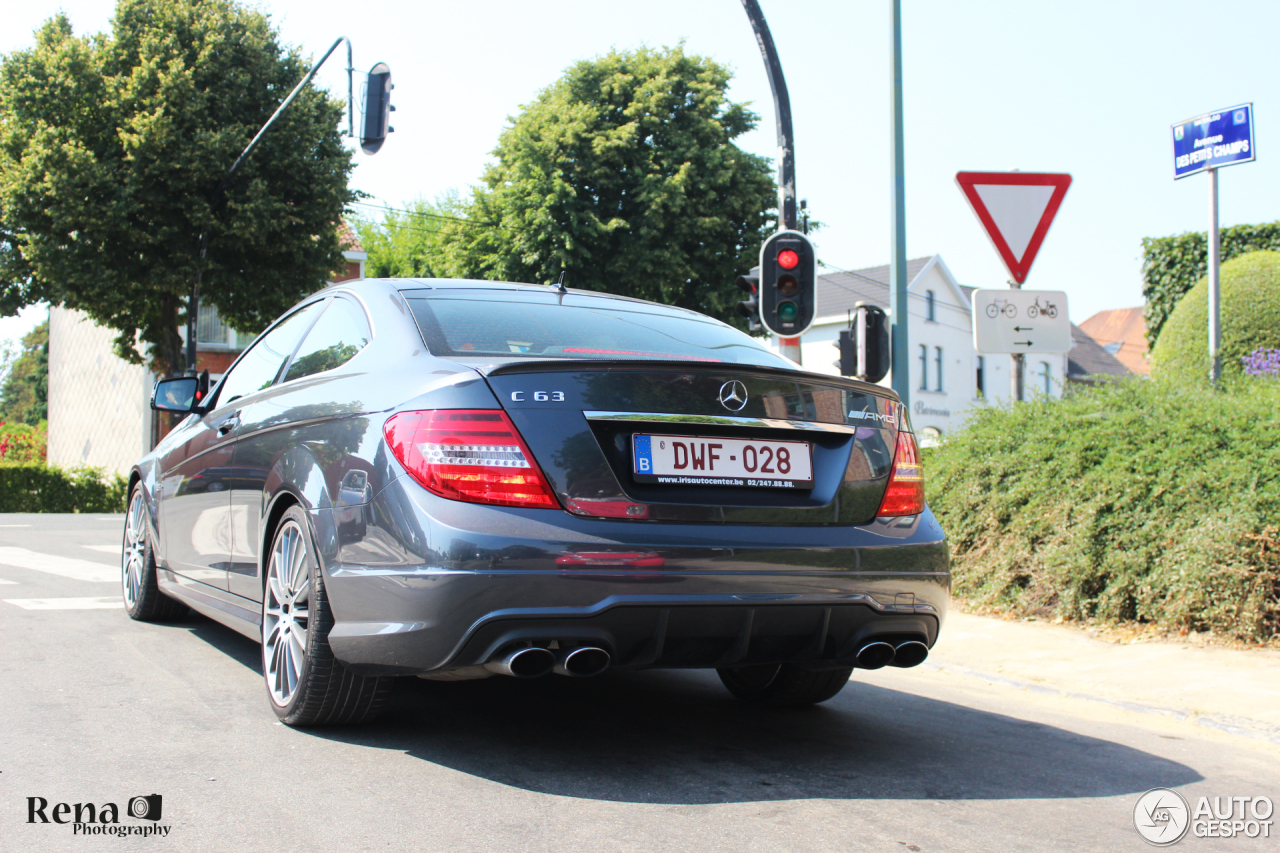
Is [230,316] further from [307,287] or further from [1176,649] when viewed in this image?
[1176,649]

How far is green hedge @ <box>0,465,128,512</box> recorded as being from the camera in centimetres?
2714

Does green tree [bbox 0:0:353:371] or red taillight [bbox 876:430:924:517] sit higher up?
green tree [bbox 0:0:353:371]

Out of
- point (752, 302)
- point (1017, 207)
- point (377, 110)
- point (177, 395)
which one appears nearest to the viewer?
point (177, 395)

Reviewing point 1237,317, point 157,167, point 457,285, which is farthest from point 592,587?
point 157,167

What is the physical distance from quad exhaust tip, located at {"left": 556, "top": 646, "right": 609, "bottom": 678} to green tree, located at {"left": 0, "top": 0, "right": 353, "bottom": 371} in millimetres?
22693

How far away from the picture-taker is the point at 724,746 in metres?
3.95

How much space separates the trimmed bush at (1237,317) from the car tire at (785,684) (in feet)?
40.8

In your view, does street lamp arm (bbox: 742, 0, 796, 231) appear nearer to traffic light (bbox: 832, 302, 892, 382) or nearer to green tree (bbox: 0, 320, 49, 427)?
traffic light (bbox: 832, 302, 892, 382)

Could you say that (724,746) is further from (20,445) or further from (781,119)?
(20,445)

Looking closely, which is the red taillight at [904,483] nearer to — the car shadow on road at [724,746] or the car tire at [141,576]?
the car shadow on road at [724,746]

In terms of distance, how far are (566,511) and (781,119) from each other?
8.13 m

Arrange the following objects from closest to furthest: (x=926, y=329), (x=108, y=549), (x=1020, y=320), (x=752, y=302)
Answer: (x=1020, y=320) → (x=752, y=302) → (x=108, y=549) → (x=926, y=329)

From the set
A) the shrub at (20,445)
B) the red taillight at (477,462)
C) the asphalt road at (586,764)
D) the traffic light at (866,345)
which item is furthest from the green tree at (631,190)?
the red taillight at (477,462)
